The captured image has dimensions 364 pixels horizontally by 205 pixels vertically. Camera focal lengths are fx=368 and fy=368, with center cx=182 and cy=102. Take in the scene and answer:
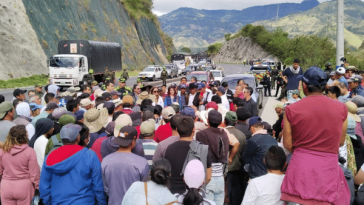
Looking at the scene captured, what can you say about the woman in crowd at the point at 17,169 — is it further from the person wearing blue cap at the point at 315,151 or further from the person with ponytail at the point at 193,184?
the person wearing blue cap at the point at 315,151

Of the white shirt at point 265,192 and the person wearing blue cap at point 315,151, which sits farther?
the white shirt at point 265,192

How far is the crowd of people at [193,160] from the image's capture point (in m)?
3.21

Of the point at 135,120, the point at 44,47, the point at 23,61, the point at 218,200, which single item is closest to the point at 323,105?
the point at 218,200

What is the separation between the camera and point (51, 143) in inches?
197

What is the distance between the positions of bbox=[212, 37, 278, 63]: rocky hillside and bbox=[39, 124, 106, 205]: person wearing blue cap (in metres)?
108

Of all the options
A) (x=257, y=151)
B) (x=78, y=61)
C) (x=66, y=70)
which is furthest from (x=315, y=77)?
(x=78, y=61)

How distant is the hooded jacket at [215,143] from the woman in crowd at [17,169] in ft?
7.25

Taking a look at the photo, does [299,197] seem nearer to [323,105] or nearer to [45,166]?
[323,105]

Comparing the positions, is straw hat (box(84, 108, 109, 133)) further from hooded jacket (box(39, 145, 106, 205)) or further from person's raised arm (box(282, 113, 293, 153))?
person's raised arm (box(282, 113, 293, 153))

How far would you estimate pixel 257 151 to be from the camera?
5.15m

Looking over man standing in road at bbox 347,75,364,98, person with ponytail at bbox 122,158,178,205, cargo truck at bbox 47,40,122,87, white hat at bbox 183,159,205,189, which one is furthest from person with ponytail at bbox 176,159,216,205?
cargo truck at bbox 47,40,122,87

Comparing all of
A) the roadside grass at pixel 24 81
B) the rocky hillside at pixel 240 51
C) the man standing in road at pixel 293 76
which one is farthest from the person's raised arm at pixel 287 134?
the rocky hillside at pixel 240 51

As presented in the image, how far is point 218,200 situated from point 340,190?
6.59 feet

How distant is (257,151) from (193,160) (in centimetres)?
192
